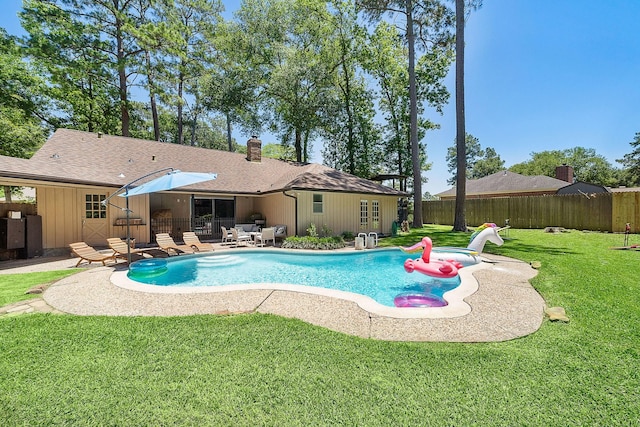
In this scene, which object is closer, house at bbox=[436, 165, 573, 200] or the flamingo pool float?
the flamingo pool float

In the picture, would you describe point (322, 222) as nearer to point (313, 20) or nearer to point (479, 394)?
point (479, 394)

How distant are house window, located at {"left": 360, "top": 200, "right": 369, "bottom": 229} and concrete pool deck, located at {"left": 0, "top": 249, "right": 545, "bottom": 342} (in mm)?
9825

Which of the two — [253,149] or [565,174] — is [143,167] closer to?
[253,149]

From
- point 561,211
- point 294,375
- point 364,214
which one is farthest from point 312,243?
point 561,211

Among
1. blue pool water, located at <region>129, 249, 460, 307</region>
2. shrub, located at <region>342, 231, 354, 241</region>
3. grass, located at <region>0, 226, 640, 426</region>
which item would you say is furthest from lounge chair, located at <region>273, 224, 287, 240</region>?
grass, located at <region>0, 226, 640, 426</region>

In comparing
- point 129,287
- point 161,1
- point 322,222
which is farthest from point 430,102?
point 129,287

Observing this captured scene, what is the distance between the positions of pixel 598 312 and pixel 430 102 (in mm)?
26791

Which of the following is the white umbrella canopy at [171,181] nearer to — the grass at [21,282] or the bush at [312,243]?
the grass at [21,282]

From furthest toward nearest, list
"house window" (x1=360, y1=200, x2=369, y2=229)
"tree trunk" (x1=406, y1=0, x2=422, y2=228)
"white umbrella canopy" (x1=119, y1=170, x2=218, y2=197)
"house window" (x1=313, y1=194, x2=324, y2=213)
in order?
"tree trunk" (x1=406, y1=0, x2=422, y2=228) < "house window" (x1=360, y1=200, x2=369, y2=229) < "house window" (x1=313, y1=194, x2=324, y2=213) < "white umbrella canopy" (x1=119, y1=170, x2=218, y2=197)

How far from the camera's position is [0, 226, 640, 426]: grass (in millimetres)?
2219

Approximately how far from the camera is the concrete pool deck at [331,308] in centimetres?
372

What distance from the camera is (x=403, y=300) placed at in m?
6.02

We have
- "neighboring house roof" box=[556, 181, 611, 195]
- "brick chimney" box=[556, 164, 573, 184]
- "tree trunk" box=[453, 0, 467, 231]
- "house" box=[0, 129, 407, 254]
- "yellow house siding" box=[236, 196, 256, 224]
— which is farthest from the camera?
"brick chimney" box=[556, 164, 573, 184]

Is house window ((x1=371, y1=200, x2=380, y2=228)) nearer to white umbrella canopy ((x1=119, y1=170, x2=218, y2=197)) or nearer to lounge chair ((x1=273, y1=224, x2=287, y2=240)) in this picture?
lounge chair ((x1=273, y1=224, x2=287, y2=240))
